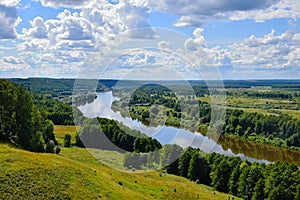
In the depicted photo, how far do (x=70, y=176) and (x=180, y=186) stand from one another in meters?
13.4

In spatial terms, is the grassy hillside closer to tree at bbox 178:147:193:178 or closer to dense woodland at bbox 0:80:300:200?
dense woodland at bbox 0:80:300:200

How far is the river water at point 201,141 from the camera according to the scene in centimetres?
3109

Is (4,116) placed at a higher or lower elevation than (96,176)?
higher

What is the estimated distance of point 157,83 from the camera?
92.4ft

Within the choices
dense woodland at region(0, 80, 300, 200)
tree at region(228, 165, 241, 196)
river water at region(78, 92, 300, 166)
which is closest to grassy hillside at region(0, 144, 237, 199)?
dense woodland at region(0, 80, 300, 200)

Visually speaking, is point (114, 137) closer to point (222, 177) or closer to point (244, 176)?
point (244, 176)

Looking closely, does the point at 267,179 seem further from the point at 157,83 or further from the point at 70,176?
the point at 70,176

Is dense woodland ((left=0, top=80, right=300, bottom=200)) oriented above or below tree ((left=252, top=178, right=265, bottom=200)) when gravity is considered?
above

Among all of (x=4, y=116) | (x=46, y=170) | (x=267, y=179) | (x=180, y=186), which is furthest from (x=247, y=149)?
(x=46, y=170)

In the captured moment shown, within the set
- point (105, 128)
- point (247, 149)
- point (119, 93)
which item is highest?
point (119, 93)

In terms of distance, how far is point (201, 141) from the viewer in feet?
239

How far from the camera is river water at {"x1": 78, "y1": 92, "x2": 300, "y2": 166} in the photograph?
31.1 meters

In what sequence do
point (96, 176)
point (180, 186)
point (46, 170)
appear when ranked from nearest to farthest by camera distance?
point (46, 170) → point (96, 176) → point (180, 186)

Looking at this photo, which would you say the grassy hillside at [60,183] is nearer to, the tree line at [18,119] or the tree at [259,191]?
the tree line at [18,119]
